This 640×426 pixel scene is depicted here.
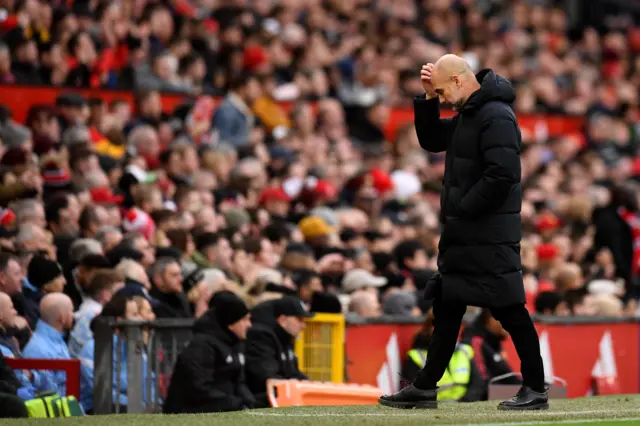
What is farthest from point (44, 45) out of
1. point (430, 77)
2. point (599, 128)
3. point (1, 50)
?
point (599, 128)

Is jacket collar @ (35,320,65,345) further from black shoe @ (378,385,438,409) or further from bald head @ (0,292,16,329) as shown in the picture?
black shoe @ (378,385,438,409)

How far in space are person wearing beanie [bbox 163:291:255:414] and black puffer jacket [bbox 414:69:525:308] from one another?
2.71 m

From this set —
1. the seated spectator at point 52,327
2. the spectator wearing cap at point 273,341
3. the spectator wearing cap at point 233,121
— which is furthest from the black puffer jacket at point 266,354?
the spectator wearing cap at point 233,121

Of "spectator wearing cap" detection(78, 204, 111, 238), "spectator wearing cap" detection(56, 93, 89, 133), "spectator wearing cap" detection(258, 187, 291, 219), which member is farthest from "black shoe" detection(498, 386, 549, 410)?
"spectator wearing cap" detection(56, 93, 89, 133)

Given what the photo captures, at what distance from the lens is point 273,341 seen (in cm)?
1191

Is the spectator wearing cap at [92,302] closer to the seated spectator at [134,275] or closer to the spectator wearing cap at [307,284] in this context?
the seated spectator at [134,275]

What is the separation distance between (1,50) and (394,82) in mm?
7951

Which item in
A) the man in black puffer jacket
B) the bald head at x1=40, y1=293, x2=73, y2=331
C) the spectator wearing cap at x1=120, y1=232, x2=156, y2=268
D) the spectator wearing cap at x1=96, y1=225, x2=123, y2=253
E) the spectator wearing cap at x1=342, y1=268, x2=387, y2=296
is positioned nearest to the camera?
the man in black puffer jacket

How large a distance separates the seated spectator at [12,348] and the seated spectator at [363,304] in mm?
3765

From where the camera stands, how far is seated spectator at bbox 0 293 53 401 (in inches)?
413

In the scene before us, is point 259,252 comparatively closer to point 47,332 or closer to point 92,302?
point 92,302

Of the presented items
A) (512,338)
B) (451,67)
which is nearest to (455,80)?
(451,67)

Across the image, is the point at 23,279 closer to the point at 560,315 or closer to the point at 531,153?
the point at 560,315

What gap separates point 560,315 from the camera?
15227mm
